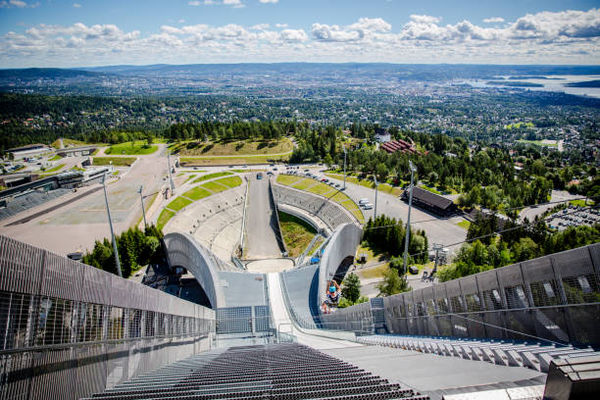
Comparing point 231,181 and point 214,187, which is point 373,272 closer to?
point 214,187

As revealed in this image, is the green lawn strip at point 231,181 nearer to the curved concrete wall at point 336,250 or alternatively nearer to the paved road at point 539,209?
the curved concrete wall at point 336,250

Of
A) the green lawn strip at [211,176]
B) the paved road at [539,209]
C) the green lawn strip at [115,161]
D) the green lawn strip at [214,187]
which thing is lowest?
the paved road at [539,209]

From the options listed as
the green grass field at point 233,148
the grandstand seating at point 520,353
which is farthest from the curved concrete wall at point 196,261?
the green grass field at point 233,148

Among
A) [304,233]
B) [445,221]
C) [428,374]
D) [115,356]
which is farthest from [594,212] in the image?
[115,356]

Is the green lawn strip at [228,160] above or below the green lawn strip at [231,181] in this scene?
above

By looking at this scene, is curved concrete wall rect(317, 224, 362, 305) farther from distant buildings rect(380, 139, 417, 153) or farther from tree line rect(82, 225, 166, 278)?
distant buildings rect(380, 139, 417, 153)

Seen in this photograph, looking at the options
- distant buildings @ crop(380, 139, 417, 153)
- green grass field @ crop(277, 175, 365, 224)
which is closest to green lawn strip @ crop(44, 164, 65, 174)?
green grass field @ crop(277, 175, 365, 224)

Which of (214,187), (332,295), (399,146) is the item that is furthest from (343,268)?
(399,146)

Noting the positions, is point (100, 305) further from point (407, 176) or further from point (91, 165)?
point (91, 165)
